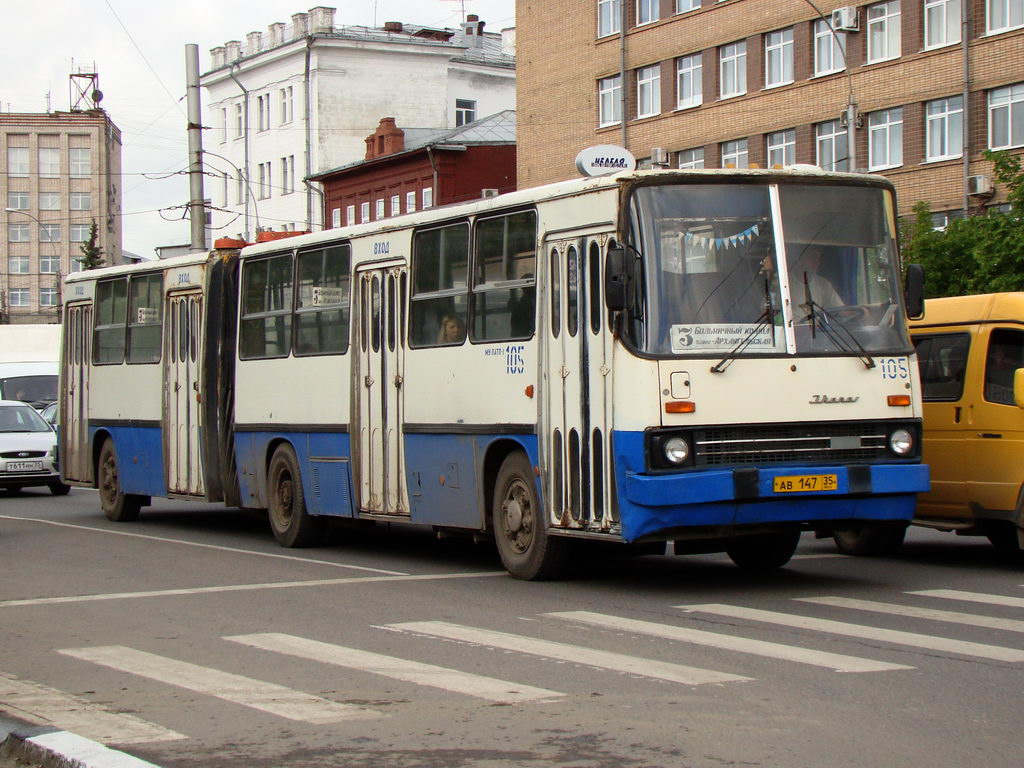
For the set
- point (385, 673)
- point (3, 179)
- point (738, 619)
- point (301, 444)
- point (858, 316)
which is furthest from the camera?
point (3, 179)

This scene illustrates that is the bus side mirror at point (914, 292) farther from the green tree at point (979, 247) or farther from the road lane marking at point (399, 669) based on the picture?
the green tree at point (979, 247)

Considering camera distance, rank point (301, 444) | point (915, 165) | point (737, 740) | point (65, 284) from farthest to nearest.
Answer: point (915, 165) → point (65, 284) → point (301, 444) → point (737, 740)

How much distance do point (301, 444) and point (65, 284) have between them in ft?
24.5

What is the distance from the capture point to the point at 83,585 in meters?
13.7

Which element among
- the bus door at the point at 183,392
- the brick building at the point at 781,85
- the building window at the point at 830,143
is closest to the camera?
the bus door at the point at 183,392

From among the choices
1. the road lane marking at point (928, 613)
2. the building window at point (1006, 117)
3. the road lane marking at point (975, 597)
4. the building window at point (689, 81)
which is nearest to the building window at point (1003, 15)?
the building window at point (1006, 117)

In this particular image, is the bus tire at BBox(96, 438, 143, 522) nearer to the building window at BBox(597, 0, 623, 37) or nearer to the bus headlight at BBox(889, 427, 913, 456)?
the bus headlight at BBox(889, 427, 913, 456)

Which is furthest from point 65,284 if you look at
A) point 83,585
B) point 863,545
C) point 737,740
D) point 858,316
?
point 737,740

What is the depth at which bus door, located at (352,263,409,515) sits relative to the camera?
1520cm

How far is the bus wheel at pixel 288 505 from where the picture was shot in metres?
17.0

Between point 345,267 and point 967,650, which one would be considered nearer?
point 967,650

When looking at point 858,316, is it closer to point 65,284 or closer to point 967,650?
point 967,650

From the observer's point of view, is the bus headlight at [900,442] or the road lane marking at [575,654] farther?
the bus headlight at [900,442]

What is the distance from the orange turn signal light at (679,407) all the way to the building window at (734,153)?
40517mm
